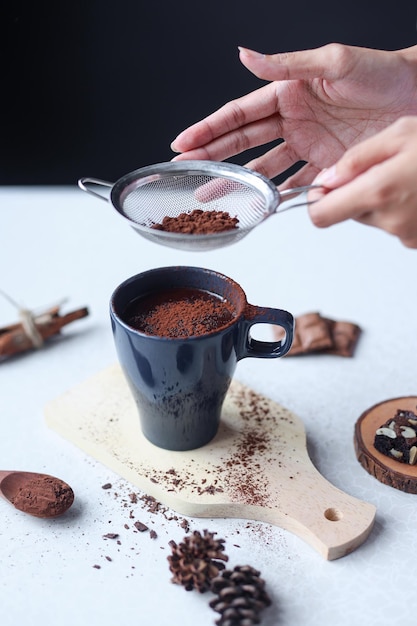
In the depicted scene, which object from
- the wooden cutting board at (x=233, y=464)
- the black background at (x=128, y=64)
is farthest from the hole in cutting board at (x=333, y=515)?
the black background at (x=128, y=64)

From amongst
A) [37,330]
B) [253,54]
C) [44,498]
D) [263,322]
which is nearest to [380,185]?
[263,322]

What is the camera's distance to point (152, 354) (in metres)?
1.30

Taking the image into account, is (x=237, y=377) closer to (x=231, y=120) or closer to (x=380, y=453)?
(x=380, y=453)

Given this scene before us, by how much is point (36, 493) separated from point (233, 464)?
0.37 m

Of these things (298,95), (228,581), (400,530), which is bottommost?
(400,530)

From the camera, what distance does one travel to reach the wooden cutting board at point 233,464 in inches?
50.6

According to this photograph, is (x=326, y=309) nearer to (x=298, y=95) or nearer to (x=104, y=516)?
(x=298, y=95)

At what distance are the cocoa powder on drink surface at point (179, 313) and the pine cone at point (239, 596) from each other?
409mm

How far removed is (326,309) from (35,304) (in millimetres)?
750

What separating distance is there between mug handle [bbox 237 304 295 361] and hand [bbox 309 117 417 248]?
0.21 metres

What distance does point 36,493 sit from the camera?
4.36 ft

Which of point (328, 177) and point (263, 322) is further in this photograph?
point (263, 322)

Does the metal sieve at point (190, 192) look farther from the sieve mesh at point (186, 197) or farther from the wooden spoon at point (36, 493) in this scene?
the wooden spoon at point (36, 493)

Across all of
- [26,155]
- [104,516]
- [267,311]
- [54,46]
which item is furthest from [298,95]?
[26,155]
